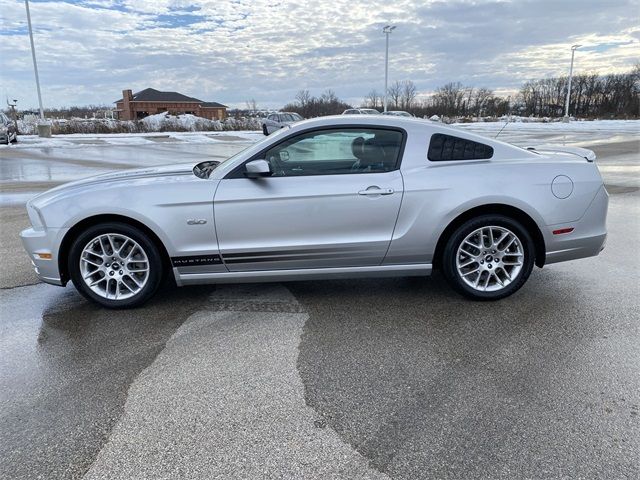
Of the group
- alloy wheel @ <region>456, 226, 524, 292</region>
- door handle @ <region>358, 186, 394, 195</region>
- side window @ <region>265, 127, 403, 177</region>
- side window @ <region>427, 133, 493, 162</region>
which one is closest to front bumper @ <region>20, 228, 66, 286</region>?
side window @ <region>265, 127, 403, 177</region>

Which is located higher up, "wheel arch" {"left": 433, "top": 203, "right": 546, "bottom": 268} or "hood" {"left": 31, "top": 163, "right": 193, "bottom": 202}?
"hood" {"left": 31, "top": 163, "right": 193, "bottom": 202}

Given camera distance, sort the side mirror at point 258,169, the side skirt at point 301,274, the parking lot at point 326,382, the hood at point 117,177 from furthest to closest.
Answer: the hood at point 117,177 → the side skirt at point 301,274 → the side mirror at point 258,169 → the parking lot at point 326,382

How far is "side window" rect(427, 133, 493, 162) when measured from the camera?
421 centimetres

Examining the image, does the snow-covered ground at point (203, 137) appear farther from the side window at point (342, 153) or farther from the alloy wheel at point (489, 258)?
the side window at point (342, 153)

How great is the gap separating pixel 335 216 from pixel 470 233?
3.83 feet

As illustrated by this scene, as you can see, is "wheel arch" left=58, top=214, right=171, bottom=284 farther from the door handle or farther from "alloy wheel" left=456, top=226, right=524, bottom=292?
"alloy wheel" left=456, top=226, right=524, bottom=292

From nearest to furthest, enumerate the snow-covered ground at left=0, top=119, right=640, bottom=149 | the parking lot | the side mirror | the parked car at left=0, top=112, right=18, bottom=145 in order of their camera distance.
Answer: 1. the parking lot
2. the side mirror
3. the parked car at left=0, top=112, right=18, bottom=145
4. the snow-covered ground at left=0, top=119, right=640, bottom=149

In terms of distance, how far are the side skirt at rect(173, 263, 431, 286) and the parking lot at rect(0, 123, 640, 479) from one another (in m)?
0.27

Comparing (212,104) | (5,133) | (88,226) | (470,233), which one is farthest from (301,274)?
(212,104)

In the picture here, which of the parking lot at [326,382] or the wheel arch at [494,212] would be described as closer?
the parking lot at [326,382]

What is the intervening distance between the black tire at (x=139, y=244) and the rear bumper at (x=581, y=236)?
131 inches

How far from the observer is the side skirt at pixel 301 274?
4152 mm

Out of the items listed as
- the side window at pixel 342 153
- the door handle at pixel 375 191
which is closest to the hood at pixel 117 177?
the side window at pixel 342 153

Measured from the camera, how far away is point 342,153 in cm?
439
